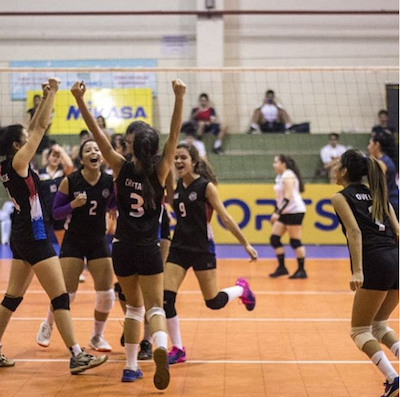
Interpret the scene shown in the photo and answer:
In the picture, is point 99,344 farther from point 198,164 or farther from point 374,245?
point 374,245

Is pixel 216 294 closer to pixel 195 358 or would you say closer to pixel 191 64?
pixel 195 358

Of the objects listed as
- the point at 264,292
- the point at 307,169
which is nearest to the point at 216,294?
the point at 264,292

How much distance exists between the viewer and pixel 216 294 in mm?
6996

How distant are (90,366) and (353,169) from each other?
254 cm

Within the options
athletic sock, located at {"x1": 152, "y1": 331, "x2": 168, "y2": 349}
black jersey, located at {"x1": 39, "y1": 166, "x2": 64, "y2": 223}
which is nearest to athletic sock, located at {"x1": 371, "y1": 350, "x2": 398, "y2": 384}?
athletic sock, located at {"x1": 152, "y1": 331, "x2": 168, "y2": 349}

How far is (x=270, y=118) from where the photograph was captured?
18344 mm

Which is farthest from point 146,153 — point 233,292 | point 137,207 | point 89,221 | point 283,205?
point 283,205

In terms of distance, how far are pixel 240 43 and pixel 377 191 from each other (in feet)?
47.0

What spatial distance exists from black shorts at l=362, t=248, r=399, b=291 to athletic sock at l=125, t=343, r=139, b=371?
5.99ft

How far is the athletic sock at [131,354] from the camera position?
19.7 feet

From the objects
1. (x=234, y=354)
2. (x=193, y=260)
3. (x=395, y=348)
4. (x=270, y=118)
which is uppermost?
(x=270, y=118)

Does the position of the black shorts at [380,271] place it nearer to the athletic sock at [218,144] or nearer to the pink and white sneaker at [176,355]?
the pink and white sneaker at [176,355]

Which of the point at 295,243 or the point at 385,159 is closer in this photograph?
the point at 385,159

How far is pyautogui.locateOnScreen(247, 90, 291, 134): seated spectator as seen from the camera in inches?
715
